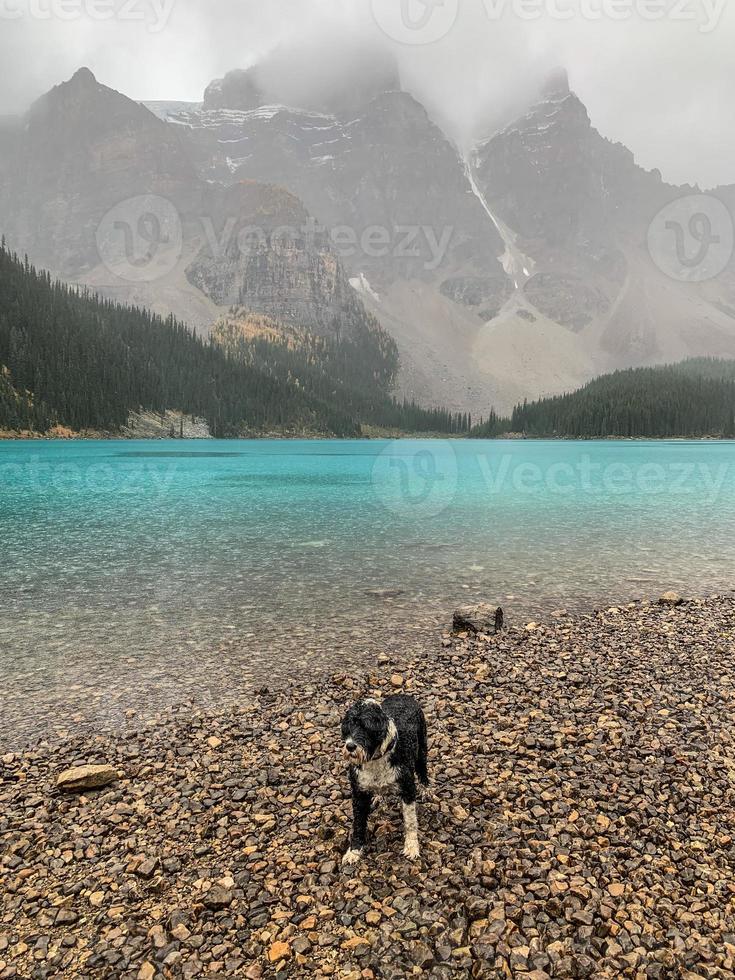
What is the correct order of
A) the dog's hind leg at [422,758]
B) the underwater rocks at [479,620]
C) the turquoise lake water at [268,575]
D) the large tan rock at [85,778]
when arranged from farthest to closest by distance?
the underwater rocks at [479,620] < the turquoise lake water at [268,575] < the large tan rock at [85,778] < the dog's hind leg at [422,758]

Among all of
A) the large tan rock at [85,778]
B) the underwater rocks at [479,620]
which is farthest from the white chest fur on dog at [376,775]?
the underwater rocks at [479,620]

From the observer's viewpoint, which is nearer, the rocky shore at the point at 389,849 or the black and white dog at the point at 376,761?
the rocky shore at the point at 389,849

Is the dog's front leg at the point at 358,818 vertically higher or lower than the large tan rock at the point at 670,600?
higher

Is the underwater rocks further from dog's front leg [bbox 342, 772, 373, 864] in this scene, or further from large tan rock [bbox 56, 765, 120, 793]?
large tan rock [bbox 56, 765, 120, 793]

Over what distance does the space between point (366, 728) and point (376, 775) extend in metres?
0.75

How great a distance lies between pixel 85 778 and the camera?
25.8 feet

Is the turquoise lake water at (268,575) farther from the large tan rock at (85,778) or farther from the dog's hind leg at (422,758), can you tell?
the dog's hind leg at (422,758)

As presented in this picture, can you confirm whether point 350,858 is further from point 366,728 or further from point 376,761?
point 366,728

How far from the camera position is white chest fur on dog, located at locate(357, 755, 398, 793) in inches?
249

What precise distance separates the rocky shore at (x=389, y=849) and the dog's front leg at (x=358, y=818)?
0.76 ft

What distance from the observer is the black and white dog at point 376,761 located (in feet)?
19.9

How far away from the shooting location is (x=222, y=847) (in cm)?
658

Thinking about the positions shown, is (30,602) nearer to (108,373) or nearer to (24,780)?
(24,780)

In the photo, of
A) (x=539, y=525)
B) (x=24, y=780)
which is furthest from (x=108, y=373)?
(x=24, y=780)
